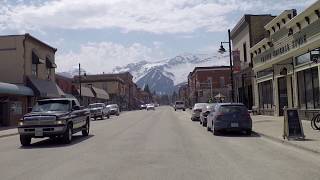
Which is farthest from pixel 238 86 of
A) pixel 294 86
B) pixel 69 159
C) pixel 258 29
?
pixel 69 159

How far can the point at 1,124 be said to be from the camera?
140 ft

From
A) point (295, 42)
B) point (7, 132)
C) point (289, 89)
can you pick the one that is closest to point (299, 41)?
point (295, 42)

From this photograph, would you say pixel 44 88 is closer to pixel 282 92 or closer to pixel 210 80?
pixel 282 92

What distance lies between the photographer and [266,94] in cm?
4394

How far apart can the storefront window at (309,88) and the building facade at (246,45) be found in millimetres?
12146

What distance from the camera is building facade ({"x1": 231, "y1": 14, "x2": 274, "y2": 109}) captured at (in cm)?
4894

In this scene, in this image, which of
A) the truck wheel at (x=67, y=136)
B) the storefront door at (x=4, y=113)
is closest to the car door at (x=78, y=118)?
the truck wheel at (x=67, y=136)

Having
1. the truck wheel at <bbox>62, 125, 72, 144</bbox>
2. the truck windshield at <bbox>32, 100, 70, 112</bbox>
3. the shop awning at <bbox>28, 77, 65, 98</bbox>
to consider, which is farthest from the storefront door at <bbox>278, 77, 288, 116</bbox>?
the shop awning at <bbox>28, 77, 65, 98</bbox>

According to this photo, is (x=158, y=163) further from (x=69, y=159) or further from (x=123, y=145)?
(x=123, y=145)

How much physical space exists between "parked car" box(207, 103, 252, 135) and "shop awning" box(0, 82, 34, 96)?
2078 centimetres

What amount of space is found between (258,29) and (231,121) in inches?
1053

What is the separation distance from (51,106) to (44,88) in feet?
95.6

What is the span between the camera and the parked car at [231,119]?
953 inches

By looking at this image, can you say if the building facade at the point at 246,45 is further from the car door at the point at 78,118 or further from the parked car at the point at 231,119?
the car door at the point at 78,118
